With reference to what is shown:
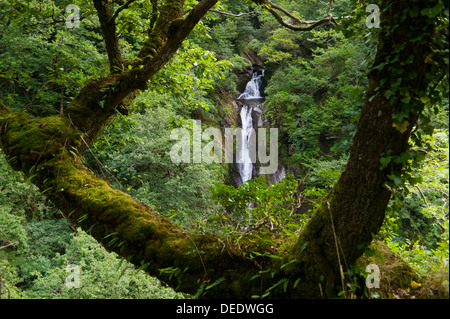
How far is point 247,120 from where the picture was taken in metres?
18.5

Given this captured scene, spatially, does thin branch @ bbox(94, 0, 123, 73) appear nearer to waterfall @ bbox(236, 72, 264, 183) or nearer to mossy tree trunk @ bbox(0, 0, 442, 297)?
mossy tree trunk @ bbox(0, 0, 442, 297)

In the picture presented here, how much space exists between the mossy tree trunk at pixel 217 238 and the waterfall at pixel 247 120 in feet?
43.8

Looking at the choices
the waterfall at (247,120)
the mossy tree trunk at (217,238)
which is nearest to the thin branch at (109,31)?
the mossy tree trunk at (217,238)

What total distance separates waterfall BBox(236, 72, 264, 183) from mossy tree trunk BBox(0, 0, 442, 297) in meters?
13.3

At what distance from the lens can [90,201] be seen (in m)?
2.48

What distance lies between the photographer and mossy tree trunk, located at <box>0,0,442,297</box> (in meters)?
1.66

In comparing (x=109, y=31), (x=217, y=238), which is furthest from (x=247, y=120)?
(x=217, y=238)

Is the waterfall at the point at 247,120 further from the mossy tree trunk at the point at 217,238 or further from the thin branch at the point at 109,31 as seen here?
the mossy tree trunk at the point at 217,238

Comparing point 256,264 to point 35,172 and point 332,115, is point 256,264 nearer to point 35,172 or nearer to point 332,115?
point 35,172

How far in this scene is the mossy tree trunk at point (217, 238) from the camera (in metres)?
1.66

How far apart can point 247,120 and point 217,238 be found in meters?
16.7

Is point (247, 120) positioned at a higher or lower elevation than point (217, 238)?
lower

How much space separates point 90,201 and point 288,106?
→ 53.5 ft

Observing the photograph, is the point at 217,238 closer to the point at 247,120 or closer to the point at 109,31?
the point at 109,31
